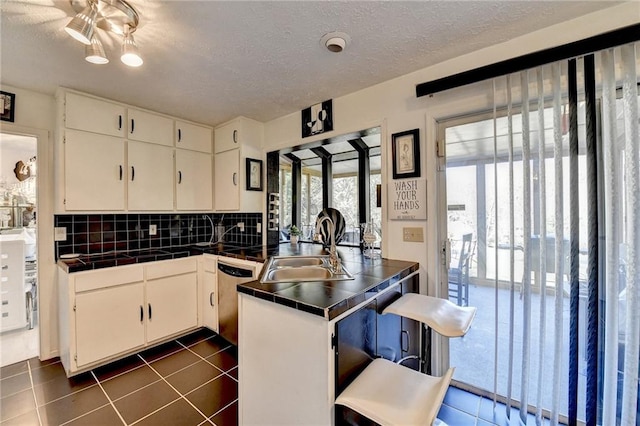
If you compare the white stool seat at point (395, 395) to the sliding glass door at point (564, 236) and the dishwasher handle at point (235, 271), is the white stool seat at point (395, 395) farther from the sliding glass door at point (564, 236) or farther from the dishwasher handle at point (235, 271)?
the dishwasher handle at point (235, 271)

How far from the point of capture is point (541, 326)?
4.88 feet

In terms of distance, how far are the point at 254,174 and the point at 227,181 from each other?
1.04 feet

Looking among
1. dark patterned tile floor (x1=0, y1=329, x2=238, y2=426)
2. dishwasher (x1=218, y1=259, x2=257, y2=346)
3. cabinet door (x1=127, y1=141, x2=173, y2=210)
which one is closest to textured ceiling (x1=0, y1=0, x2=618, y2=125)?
cabinet door (x1=127, y1=141, x2=173, y2=210)

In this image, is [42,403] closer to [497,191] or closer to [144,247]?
[144,247]

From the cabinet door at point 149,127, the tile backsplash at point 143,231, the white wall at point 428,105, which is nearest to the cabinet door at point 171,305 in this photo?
the tile backsplash at point 143,231

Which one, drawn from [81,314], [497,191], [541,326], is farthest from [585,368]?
[81,314]

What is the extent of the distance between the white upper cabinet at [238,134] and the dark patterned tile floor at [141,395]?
6.87 feet

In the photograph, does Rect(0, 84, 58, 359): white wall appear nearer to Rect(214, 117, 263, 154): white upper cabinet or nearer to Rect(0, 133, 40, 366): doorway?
Rect(0, 133, 40, 366): doorway

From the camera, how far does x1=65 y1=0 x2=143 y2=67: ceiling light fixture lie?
47.3 inches

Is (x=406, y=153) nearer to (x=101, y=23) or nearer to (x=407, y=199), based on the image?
(x=407, y=199)

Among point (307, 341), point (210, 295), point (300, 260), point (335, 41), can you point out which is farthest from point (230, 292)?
point (335, 41)

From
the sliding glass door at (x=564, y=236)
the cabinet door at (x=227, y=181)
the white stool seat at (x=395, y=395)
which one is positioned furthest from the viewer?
the cabinet door at (x=227, y=181)

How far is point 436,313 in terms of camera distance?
1407 millimetres

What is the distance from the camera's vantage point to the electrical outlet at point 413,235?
77.3 inches
